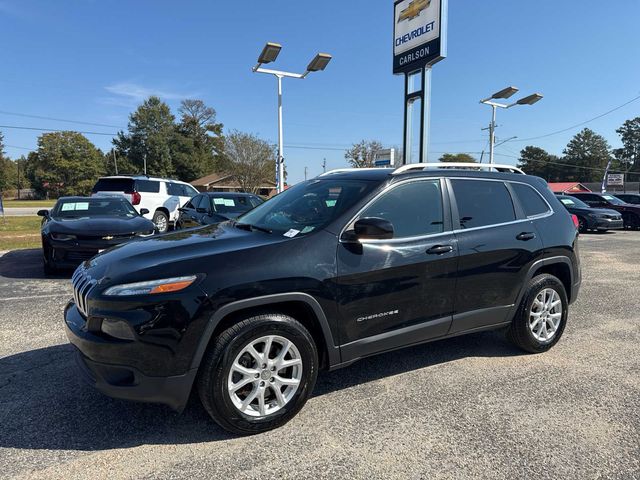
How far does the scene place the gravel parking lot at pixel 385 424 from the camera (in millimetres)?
2498

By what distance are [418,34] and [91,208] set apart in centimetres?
1011

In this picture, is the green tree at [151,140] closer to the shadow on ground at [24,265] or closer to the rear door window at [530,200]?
the shadow on ground at [24,265]

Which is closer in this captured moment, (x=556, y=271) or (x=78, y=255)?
(x=556, y=271)

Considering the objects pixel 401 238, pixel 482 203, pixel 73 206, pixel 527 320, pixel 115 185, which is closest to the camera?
pixel 401 238

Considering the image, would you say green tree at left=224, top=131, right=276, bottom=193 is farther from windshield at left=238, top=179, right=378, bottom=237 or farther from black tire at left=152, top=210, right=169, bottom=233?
windshield at left=238, top=179, right=378, bottom=237

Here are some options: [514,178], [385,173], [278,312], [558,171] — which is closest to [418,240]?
[385,173]

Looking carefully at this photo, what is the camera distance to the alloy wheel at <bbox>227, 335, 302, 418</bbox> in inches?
109

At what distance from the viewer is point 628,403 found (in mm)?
3250

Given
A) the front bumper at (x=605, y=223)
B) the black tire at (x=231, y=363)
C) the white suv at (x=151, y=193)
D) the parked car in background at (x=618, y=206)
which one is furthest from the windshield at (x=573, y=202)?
the black tire at (x=231, y=363)

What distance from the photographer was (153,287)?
102 inches

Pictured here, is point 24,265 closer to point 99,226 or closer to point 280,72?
point 99,226

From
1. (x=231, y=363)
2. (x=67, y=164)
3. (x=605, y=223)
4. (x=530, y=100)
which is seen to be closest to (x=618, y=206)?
(x=605, y=223)

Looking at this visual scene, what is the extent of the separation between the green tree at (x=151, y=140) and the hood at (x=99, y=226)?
62.9 metres

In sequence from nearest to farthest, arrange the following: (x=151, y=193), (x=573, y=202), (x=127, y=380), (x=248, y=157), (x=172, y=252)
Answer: (x=127, y=380) → (x=172, y=252) → (x=151, y=193) → (x=573, y=202) → (x=248, y=157)
